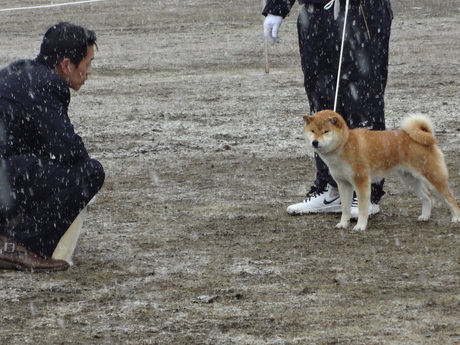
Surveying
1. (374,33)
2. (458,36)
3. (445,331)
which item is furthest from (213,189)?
(458,36)

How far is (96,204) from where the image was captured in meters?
7.11

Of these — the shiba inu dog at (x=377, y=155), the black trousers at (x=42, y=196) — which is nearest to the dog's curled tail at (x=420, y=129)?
the shiba inu dog at (x=377, y=155)

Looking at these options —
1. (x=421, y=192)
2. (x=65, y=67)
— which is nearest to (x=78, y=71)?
(x=65, y=67)

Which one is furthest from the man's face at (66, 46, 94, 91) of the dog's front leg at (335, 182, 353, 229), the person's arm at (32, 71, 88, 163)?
the dog's front leg at (335, 182, 353, 229)

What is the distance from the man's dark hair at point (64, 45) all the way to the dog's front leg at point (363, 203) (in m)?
1.82

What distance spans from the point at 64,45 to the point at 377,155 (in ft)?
6.37

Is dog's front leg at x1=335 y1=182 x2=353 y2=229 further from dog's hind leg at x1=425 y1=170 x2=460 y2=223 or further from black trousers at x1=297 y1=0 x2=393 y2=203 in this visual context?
dog's hind leg at x1=425 y1=170 x2=460 y2=223

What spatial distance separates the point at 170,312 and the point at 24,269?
3.38ft

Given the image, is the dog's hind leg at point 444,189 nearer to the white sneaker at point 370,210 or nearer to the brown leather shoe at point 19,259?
the white sneaker at point 370,210

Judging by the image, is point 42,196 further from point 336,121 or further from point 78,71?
point 336,121

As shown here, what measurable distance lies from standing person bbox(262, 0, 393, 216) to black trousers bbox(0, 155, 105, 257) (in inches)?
66.6

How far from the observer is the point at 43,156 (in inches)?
216

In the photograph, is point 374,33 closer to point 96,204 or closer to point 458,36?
point 96,204

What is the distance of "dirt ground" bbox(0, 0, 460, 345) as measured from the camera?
15.3ft
